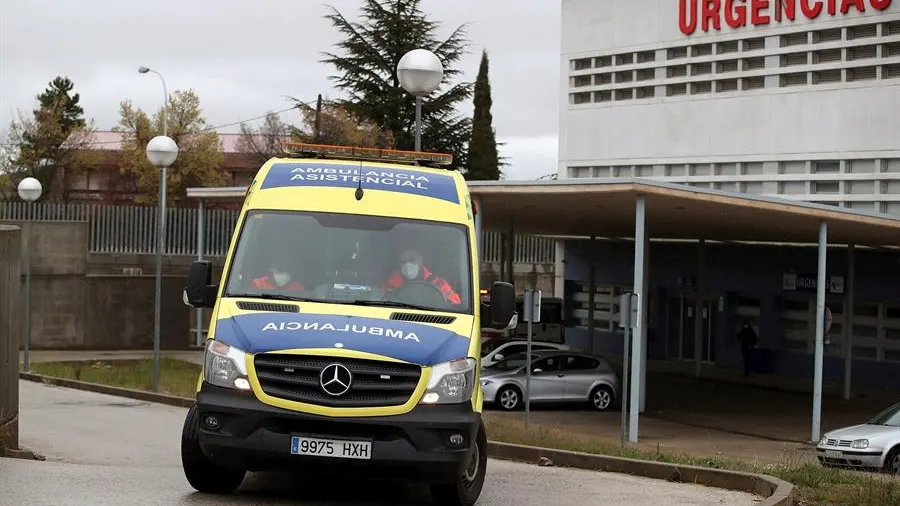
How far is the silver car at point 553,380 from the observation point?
28.8 m

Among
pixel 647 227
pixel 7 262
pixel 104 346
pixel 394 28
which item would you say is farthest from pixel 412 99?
pixel 7 262

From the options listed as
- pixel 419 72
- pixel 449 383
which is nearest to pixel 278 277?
pixel 449 383

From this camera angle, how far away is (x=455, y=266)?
10.8 meters

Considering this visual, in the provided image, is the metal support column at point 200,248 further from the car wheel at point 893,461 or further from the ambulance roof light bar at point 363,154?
the ambulance roof light bar at point 363,154

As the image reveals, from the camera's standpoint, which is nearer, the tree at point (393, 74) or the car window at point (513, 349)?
the car window at point (513, 349)

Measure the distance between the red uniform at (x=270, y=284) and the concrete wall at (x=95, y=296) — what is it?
31627 mm

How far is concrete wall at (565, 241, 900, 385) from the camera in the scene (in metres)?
37.0

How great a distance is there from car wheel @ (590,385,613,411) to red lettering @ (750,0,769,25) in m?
14.8

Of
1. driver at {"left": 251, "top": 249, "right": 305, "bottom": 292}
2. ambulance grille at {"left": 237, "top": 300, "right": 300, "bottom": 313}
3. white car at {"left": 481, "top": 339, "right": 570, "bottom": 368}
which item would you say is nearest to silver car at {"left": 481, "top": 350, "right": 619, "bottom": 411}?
white car at {"left": 481, "top": 339, "right": 570, "bottom": 368}

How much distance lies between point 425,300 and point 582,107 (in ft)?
118

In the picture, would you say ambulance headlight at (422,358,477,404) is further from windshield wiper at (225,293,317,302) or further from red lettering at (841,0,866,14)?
red lettering at (841,0,866,14)

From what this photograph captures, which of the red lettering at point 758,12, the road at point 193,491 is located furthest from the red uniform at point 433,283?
the red lettering at point 758,12

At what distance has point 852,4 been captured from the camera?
3753 centimetres

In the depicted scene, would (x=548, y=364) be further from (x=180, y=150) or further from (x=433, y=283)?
(x=180, y=150)
